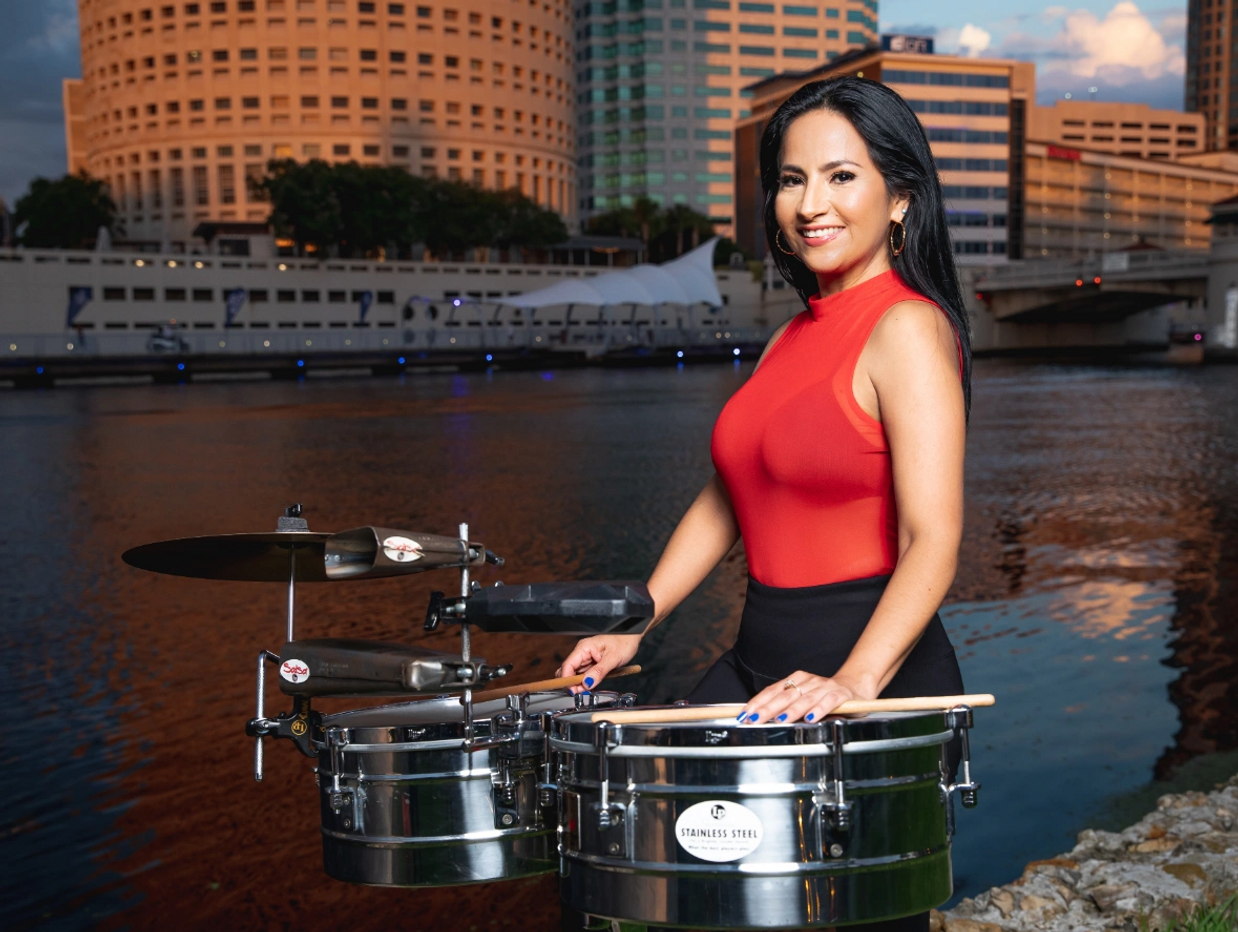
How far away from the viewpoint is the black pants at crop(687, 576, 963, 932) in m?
2.09

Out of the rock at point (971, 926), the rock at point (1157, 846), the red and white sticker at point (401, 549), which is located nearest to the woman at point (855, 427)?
the red and white sticker at point (401, 549)

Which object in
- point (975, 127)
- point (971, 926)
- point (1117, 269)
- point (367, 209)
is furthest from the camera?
point (975, 127)

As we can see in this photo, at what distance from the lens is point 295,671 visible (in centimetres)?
197

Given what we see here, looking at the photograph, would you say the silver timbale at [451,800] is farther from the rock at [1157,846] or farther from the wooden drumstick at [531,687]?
the rock at [1157,846]

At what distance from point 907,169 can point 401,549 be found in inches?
40.7

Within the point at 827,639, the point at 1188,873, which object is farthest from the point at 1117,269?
the point at 827,639

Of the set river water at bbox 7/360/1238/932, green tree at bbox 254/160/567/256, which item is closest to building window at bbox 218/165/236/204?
green tree at bbox 254/160/567/256

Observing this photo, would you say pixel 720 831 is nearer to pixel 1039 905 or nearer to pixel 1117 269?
pixel 1039 905

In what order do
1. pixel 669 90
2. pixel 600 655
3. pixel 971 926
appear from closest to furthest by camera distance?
1. pixel 600 655
2. pixel 971 926
3. pixel 669 90

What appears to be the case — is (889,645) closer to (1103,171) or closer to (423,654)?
(423,654)

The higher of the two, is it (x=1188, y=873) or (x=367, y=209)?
(x=367, y=209)

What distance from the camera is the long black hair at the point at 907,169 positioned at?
210 cm

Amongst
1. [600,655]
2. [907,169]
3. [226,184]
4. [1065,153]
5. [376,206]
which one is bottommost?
[600,655]

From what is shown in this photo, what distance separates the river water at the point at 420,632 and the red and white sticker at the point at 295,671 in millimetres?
2407
